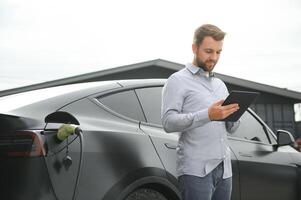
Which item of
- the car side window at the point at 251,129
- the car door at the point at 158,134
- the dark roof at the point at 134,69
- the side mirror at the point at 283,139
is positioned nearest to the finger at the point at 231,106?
the car door at the point at 158,134

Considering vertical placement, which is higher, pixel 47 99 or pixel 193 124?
pixel 47 99

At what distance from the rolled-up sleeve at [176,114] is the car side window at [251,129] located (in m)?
1.49

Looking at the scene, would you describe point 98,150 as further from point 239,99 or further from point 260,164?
point 260,164

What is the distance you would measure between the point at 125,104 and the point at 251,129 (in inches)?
55.9

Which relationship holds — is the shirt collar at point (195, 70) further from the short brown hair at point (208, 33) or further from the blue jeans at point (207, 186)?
the blue jeans at point (207, 186)

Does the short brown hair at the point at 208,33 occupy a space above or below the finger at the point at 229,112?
above

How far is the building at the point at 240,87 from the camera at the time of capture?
1861 centimetres

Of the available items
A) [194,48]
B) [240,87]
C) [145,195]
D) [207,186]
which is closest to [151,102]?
[145,195]

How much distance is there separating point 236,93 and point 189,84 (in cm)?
33

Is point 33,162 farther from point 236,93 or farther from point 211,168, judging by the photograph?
point 236,93

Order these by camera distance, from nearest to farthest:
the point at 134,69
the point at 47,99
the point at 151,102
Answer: the point at 47,99
the point at 151,102
the point at 134,69

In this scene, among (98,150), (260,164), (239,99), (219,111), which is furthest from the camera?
(260,164)

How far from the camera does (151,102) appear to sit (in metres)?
4.00

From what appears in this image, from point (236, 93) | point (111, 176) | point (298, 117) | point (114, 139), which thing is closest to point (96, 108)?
point (114, 139)
